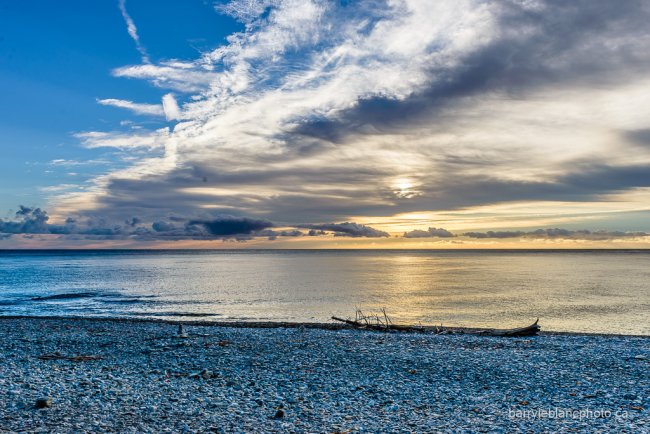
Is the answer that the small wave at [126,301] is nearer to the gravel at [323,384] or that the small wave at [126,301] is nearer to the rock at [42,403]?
the gravel at [323,384]

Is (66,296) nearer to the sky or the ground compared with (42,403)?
nearer to the ground

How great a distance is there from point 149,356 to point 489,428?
542 inches

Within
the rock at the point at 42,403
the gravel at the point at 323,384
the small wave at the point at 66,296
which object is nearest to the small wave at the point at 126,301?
the small wave at the point at 66,296

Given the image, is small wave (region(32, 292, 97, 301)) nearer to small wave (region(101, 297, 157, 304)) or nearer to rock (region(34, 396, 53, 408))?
small wave (region(101, 297, 157, 304))

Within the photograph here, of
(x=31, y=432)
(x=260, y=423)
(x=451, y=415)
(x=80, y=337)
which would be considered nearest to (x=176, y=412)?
(x=260, y=423)

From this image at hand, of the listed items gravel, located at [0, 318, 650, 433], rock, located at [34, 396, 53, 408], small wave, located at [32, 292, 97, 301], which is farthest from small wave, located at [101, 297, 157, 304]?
rock, located at [34, 396, 53, 408]

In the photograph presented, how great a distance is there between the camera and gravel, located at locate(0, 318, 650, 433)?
457 inches

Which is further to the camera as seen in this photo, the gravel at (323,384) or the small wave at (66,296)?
the small wave at (66,296)

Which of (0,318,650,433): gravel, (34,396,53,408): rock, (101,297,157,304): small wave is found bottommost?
(101,297,157,304): small wave

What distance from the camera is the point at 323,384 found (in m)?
15.0

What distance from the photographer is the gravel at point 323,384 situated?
457 inches

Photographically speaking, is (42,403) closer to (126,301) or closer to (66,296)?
(126,301)

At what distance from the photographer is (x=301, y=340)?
23.0 meters

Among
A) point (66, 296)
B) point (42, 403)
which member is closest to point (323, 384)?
point (42, 403)
